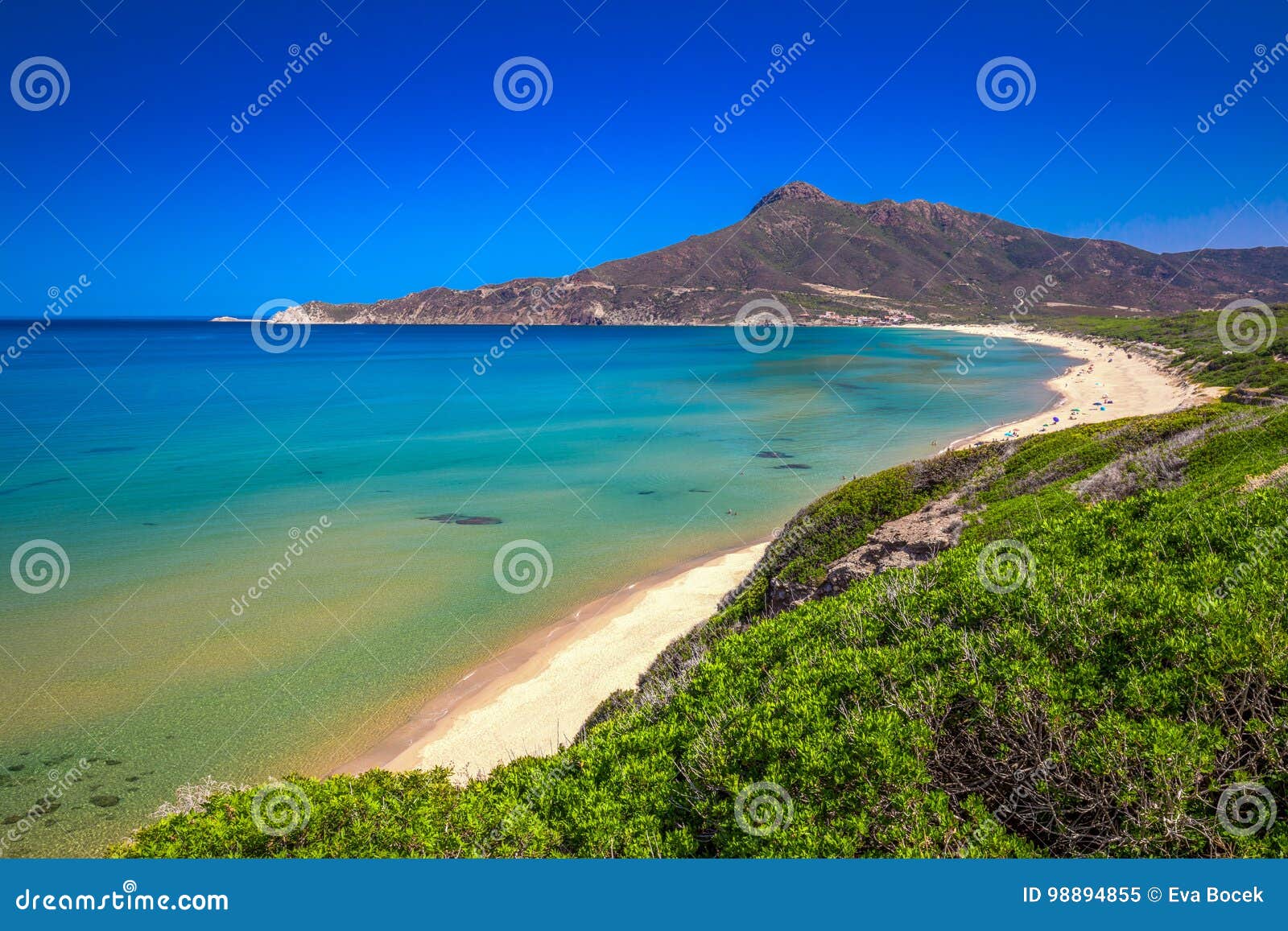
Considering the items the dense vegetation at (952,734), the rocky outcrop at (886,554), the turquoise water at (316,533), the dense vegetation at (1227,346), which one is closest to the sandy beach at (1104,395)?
the dense vegetation at (1227,346)

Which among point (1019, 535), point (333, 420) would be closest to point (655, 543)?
point (1019, 535)

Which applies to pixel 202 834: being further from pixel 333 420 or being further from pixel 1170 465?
pixel 333 420

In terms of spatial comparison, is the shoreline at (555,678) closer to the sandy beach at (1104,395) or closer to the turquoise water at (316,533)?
the turquoise water at (316,533)

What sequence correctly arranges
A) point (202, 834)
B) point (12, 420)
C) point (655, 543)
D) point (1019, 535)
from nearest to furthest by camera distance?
point (202, 834) → point (1019, 535) → point (655, 543) → point (12, 420)

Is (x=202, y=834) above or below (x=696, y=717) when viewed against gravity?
below

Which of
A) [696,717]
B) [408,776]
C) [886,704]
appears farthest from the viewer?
[408,776]

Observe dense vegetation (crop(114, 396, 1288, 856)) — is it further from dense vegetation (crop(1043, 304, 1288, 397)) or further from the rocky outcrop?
dense vegetation (crop(1043, 304, 1288, 397))

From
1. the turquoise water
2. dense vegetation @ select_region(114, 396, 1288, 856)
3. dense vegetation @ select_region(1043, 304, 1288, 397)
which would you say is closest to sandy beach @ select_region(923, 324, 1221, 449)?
dense vegetation @ select_region(1043, 304, 1288, 397)

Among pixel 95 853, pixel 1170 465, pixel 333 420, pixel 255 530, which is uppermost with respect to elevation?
pixel 333 420
